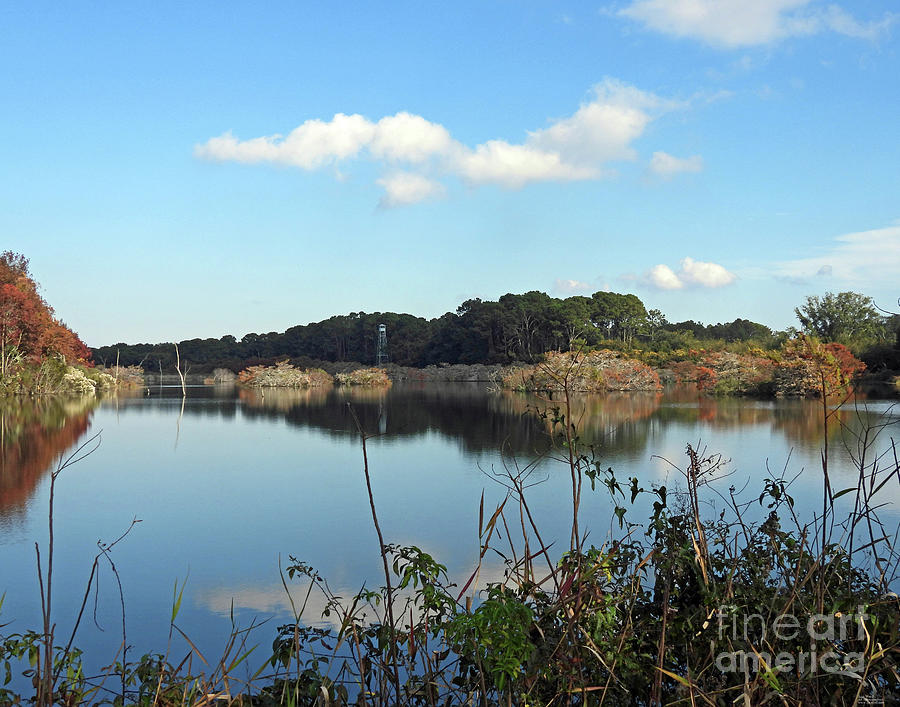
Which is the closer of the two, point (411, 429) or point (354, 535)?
point (354, 535)

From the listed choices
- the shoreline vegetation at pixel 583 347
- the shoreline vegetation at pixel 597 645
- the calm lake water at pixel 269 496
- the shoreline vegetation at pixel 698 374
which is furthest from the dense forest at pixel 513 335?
the shoreline vegetation at pixel 597 645

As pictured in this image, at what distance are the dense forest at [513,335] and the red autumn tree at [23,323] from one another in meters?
5.72

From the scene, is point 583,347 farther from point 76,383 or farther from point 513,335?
point 513,335

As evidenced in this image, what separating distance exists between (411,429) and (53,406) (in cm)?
935

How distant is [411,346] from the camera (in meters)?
50.4

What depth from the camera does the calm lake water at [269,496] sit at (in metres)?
3.28

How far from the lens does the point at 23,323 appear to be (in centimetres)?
1816

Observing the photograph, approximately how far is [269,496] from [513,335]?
35.9 m

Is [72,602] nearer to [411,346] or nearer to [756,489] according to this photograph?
[756,489]

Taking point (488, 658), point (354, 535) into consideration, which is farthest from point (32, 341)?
point (488, 658)

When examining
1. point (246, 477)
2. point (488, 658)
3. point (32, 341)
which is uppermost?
point (32, 341)

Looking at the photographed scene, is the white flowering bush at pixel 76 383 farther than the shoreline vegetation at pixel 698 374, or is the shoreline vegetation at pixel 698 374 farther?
the white flowering bush at pixel 76 383

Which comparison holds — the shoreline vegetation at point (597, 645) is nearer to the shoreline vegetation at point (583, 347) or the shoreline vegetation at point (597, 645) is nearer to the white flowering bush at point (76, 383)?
the shoreline vegetation at point (583, 347)

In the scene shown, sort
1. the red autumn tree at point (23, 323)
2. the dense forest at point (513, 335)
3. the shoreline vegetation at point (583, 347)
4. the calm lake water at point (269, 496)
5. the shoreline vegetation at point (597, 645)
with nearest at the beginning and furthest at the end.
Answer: the shoreline vegetation at point (597, 645), the calm lake water at point (269, 496), the red autumn tree at point (23, 323), the shoreline vegetation at point (583, 347), the dense forest at point (513, 335)
